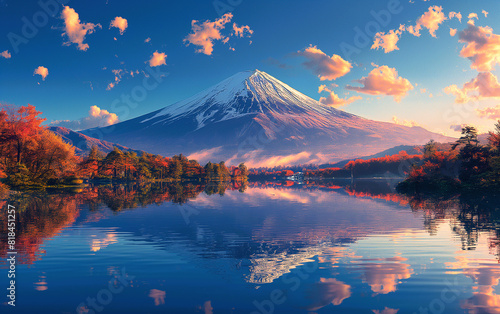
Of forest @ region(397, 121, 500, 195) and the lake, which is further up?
forest @ region(397, 121, 500, 195)

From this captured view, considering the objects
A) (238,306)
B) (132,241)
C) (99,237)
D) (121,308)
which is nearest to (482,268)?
(238,306)

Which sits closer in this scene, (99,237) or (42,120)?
(99,237)

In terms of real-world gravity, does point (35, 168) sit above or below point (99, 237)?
above

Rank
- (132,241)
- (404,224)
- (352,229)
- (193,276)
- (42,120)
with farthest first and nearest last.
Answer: (42,120)
(404,224)
(352,229)
(132,241)
(193,276)

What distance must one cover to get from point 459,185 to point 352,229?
49.9 m

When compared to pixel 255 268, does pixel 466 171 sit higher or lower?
higher

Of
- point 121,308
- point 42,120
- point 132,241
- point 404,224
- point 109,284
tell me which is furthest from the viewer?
point 42,120

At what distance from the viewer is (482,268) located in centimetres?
1252

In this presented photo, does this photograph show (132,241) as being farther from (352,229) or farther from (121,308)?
(352,229)

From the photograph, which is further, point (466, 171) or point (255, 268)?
point (466, 171)

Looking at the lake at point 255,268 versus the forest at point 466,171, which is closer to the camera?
the lake at point 255,268

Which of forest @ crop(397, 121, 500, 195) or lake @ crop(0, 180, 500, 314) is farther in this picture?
forest @ crop(397, 121, 500, 195)

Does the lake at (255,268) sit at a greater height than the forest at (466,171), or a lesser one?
lesser

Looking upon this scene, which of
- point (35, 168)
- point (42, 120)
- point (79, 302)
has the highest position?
point (42, 120)
